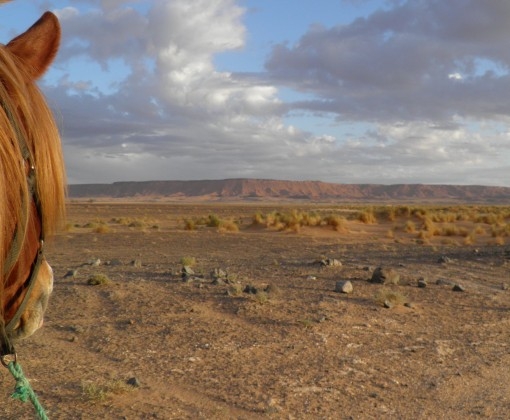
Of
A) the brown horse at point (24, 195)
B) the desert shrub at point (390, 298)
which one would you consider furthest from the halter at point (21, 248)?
the desert shrub at point (390, 298)

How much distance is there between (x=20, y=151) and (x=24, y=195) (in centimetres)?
15

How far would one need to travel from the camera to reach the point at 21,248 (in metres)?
2.03

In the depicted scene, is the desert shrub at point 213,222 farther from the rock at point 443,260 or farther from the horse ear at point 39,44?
the horse ear at point 39,44

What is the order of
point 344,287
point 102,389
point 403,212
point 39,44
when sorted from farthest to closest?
point 403,212 → point 344,287 → point 102,389 → point 39,44

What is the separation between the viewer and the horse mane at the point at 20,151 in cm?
196

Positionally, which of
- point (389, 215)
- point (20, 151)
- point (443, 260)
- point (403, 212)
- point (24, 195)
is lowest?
point (443, 260)

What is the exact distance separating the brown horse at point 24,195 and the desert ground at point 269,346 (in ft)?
0.72

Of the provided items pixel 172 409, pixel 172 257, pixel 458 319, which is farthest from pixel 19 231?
pixel 172 257

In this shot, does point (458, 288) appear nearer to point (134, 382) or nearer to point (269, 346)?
point (269, 346)

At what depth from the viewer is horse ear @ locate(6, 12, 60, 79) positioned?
2439 mm

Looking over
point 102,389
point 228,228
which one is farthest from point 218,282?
point 228,228

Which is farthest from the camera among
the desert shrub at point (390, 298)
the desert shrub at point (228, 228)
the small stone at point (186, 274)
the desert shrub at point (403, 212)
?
the desert shrub at point (403, 212)

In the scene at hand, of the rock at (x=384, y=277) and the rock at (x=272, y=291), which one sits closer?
the rock at (x=272, y=291)

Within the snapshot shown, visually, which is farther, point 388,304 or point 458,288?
point 458,288
